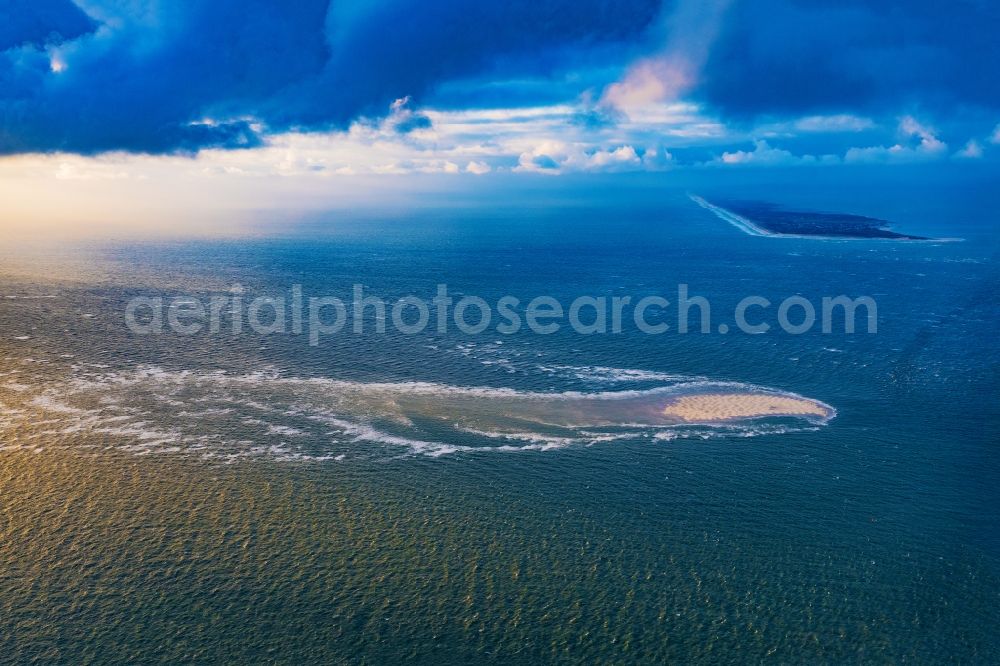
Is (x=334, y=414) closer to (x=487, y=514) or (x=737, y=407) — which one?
(x=487, y=514)

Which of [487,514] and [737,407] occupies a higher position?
[737,407]

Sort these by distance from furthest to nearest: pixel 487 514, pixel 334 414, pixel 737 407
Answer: pixel 737 407, pixel 334 414, pixel 487 514

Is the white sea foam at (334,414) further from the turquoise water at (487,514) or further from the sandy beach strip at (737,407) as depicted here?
the sandy beach strip at (737,407)

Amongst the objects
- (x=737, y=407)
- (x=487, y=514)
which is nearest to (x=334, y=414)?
(x=487, y=514)

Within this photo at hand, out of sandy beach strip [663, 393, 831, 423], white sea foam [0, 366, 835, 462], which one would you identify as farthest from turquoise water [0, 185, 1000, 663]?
sandy beach strip [663, 393, 831, 423]

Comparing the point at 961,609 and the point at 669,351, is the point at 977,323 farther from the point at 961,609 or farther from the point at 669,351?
the point at 961,609

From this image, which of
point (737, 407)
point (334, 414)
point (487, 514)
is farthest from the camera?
point (737, 407)

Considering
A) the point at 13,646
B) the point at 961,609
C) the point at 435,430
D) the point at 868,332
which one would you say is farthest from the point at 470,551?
the point at 868,332
